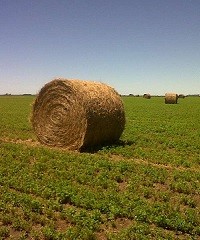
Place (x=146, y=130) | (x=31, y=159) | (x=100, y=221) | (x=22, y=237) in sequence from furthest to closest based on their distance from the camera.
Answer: (x=146, y=130) < (x=31, y=159) < (x=100, y=221) < (x=22, y=237)

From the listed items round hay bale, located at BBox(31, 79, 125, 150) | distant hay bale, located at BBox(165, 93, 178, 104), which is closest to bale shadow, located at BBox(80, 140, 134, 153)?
round hay bale, located at BBox(31, 79, 125, 150)

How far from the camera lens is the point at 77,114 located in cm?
1652

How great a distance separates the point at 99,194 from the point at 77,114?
705 cm

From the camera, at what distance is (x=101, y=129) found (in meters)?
16.8

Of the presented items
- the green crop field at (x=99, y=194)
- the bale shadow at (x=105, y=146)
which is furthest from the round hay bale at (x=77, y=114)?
the green crop field at (x=99, y=194)

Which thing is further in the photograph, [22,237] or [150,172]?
[150,172]

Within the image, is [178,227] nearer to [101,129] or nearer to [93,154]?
[93,154]

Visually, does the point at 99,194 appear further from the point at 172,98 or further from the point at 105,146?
the point at 172,98

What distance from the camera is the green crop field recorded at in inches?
316

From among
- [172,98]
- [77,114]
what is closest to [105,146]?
[77,114]

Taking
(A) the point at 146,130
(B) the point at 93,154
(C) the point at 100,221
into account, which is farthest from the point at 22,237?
(A) the point at 146,130

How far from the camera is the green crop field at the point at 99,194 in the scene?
316 inches

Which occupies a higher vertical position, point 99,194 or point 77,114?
point 77,114

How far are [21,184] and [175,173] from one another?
186 inches
